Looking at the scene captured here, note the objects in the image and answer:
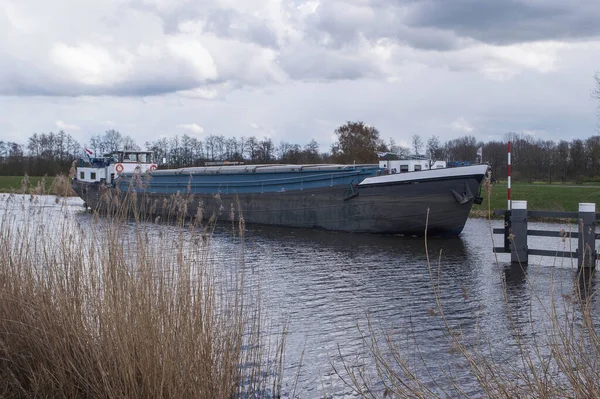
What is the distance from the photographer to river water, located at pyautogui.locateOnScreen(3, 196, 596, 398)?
6.45 m

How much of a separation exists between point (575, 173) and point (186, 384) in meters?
55.7

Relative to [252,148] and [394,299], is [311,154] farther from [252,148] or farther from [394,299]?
[394,299]

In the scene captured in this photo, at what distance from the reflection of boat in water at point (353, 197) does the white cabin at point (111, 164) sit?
→ 7.00 meters

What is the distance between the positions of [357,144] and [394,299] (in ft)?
135

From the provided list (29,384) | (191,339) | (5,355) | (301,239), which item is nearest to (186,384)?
(191,339)

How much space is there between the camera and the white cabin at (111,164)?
32594 millimetres

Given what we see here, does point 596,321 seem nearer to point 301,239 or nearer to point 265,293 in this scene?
point 265,293

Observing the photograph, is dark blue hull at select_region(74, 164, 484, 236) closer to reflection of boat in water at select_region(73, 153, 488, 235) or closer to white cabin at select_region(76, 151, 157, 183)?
reflection of boat in water at select_region(73, 153, 488, 235)

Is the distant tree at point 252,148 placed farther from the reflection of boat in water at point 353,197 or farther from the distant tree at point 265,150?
the reflection of boat in water at point 353,197

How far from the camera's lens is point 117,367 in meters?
4.46

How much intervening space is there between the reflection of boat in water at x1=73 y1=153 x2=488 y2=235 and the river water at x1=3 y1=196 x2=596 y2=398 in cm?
131

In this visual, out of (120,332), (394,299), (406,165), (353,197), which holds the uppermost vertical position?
(406,165)

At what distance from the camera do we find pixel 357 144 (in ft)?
166

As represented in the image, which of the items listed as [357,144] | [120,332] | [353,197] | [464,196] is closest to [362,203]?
[353,197]
